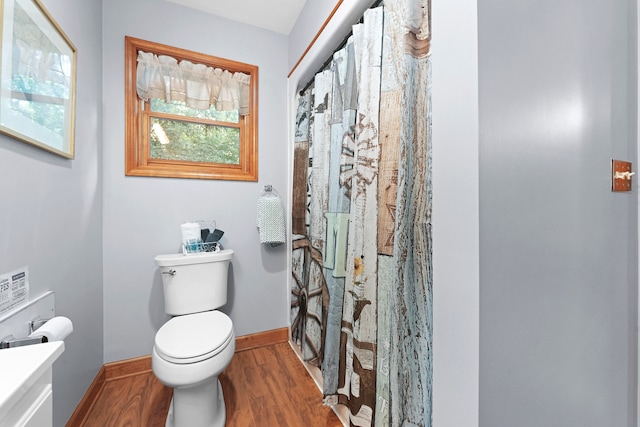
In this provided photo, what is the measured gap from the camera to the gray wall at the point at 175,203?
156 cm

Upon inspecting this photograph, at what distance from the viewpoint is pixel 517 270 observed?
0.61 meters

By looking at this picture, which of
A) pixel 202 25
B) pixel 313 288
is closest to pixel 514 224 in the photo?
pixel 313 288

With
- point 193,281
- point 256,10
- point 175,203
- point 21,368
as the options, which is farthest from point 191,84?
point 21,368

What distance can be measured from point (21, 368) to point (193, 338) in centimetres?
81

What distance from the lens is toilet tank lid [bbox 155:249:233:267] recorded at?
149cm

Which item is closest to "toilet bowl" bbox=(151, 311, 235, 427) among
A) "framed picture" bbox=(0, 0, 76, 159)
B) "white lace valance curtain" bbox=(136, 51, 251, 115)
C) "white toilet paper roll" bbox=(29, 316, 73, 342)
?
"white toilet paper roll" bbox=(29, 316, 73, 342)

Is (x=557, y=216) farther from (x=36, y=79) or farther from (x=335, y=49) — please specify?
(x=36, y=79)

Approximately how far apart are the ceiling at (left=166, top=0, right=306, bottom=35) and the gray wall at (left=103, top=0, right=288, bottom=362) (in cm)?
5

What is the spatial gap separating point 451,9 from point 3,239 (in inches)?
57.8

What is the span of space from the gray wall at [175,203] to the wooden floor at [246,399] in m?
0.23

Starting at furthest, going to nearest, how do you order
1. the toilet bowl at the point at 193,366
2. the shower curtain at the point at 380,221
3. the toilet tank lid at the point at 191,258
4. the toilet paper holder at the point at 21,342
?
1. the toilet tank lid at the point at 191,258
2. the toilet bowl at the point at 193,366
3. the shower curtain at the point at 380,221
4. the toilet paper holder at the point at 21,342

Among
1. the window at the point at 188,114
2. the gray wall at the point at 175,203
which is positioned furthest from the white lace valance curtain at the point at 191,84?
the gray wall at the point at 175,203

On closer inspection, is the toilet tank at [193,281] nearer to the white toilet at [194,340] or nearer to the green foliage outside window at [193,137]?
the white toilet at [194,340]

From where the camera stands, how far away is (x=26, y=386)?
431 mm
